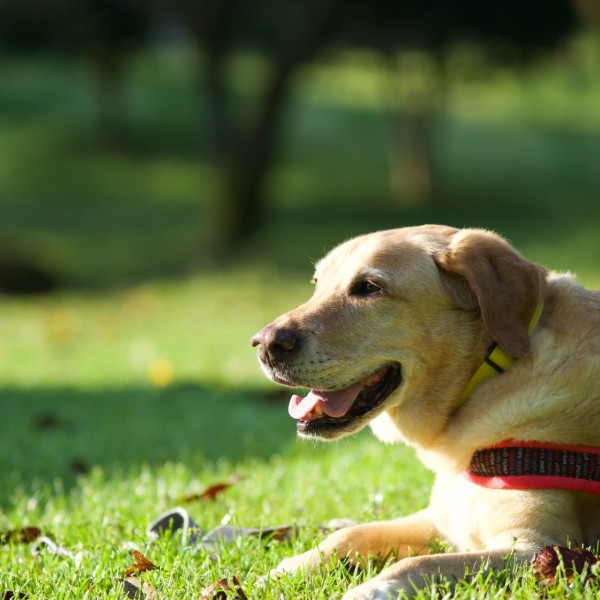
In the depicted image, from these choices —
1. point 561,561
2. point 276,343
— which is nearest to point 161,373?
point 276,343

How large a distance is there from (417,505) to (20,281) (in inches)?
571

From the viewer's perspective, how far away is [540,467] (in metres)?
3.46

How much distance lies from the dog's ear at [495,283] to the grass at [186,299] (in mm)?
944

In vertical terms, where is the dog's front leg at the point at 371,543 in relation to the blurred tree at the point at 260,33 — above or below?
below

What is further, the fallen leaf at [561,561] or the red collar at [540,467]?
the red collar at [540,467]

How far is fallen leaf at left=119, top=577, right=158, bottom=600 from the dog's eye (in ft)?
4.62

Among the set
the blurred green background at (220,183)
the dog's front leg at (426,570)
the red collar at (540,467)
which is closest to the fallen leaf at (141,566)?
the dog's front leg at (426,570)

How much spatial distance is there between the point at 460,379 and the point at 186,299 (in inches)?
493

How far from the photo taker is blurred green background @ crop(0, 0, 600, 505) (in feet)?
26.9

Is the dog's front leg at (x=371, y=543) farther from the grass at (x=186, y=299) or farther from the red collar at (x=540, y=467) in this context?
the red collar at (x=540, y=467)

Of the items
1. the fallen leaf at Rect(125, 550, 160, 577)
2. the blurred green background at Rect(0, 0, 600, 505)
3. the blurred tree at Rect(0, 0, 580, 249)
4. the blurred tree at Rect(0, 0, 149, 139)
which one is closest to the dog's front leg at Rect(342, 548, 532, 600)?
the fallen leaf at Rect(125, 550, 160, 577)

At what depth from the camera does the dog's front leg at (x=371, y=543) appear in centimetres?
349

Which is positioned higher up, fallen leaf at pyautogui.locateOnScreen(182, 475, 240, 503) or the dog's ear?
the dog's ear

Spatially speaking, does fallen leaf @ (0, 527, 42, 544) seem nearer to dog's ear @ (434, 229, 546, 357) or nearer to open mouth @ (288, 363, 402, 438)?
open mouth @ (288, 363, 402, 438)
